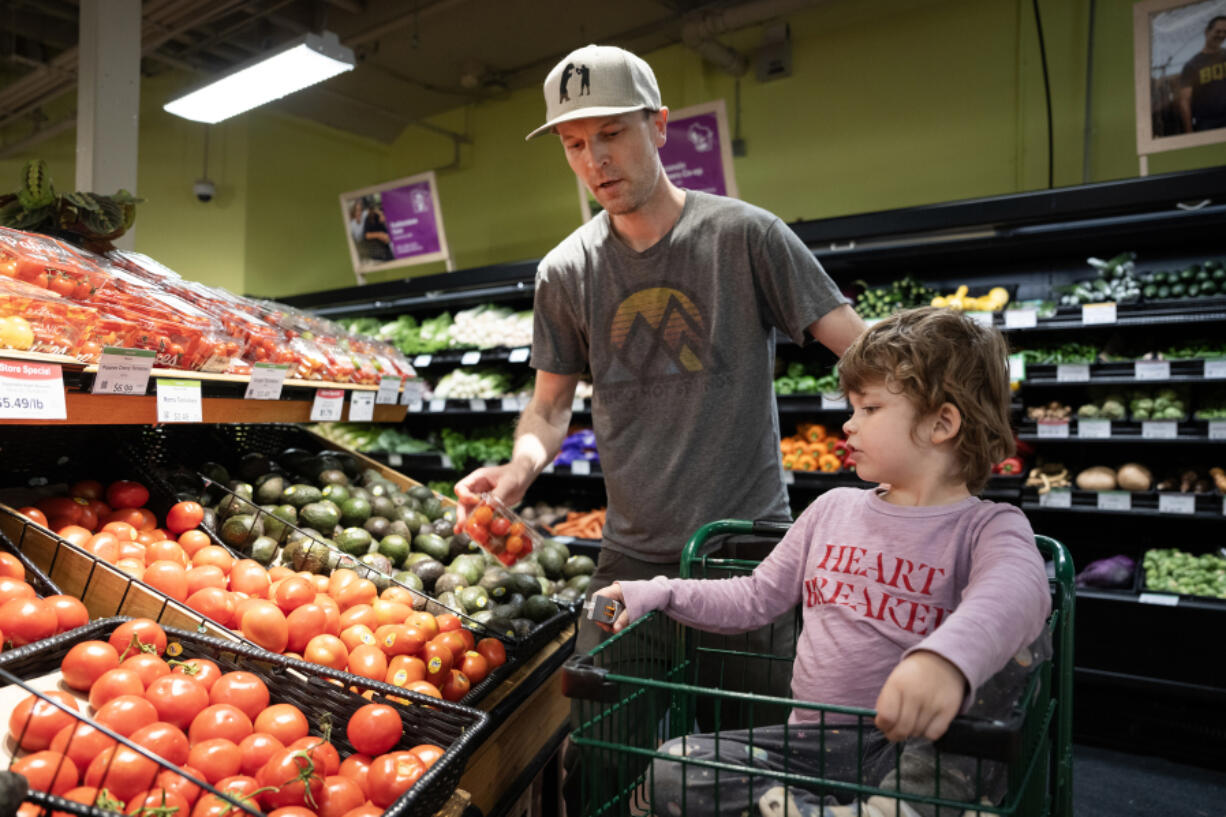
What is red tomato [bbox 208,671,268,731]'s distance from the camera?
1.39 m

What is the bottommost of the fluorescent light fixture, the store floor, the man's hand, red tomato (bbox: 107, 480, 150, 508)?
the store floor

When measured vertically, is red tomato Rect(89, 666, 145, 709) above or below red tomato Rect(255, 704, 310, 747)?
above

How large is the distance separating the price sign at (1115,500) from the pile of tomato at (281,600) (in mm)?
3241

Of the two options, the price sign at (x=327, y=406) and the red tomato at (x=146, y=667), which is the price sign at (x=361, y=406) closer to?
the price sign at (x=327, y=406)

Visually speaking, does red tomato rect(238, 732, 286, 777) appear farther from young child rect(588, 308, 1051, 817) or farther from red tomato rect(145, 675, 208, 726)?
young child rect(588, 308, 1051, 817)

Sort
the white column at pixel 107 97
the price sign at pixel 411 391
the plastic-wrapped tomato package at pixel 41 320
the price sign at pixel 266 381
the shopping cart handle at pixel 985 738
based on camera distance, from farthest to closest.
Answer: the white column at pixel 107 97, the price sign at pixel 411 391, the price sign at pixel 266 381, the plastic-wrapped tomato package at pixel 41 320, the shopping cart handle at pixel 985 738

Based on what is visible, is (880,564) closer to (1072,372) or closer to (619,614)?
(619,614)

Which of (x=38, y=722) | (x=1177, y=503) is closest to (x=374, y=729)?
(x=38, y=722)

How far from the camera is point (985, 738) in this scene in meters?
0.81

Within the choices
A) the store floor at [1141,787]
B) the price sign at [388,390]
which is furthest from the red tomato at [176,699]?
the store floor at [1141,787]

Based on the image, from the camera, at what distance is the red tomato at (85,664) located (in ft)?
4.48

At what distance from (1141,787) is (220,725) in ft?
11.4

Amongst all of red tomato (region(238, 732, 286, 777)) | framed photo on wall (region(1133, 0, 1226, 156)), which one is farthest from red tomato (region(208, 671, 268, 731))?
framed photo on wall (region(1133, 0, 1226, 156))

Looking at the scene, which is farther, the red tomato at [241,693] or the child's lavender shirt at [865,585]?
the red tomato at [241,693]
